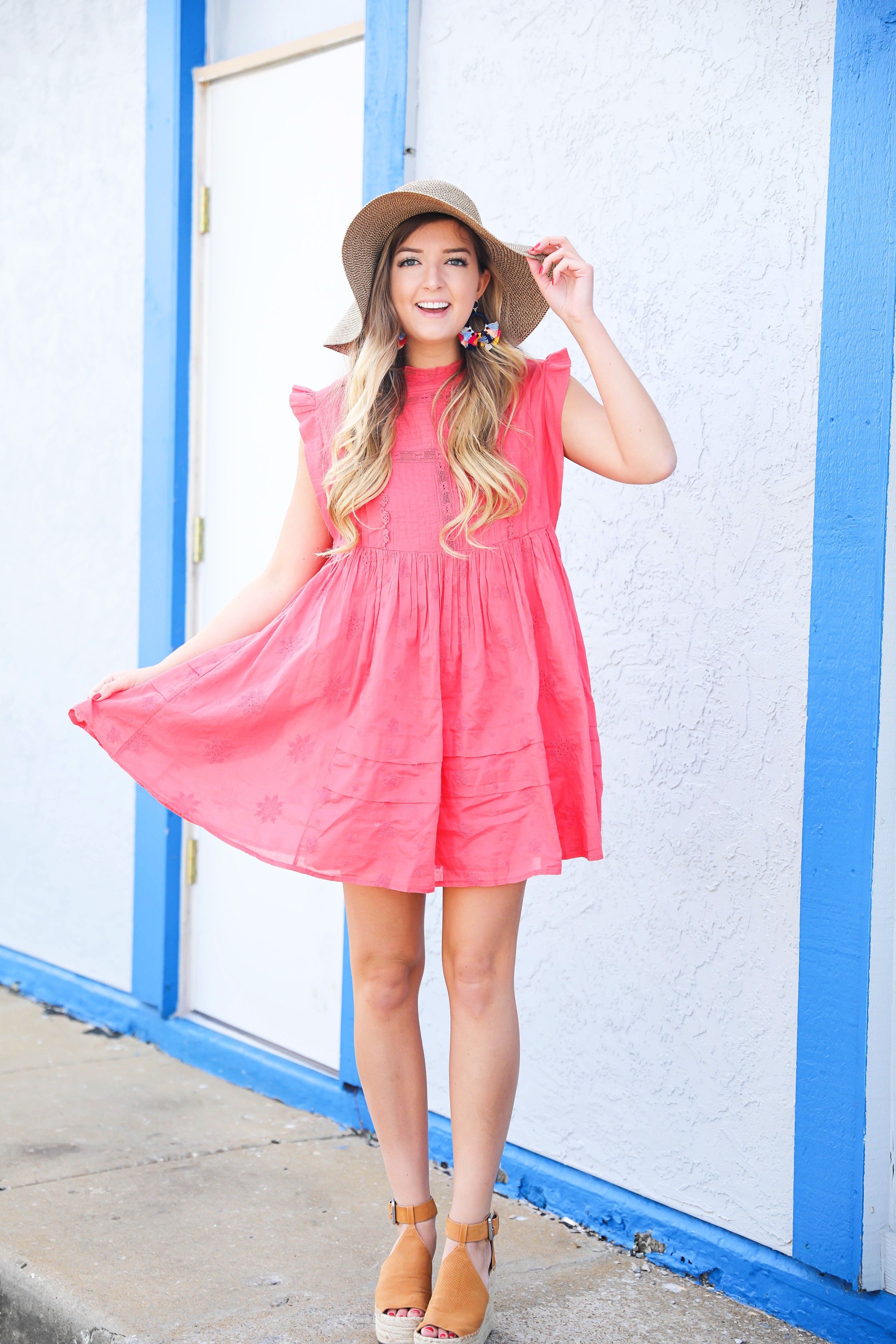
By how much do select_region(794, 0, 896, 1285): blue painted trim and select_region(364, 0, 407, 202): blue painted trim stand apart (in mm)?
1253

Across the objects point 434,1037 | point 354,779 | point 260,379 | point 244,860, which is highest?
point 260,379

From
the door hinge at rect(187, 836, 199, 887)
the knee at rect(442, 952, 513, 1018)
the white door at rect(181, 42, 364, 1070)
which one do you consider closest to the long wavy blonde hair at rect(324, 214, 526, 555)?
the knee at rect(442, 952, 513, 1018)

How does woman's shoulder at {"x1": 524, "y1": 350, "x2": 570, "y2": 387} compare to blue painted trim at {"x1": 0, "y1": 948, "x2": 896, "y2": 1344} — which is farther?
blue painted trim at {"x1": 0, "y1": 948, "x2": 896, "y2": 1344}

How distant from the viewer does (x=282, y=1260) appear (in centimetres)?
276

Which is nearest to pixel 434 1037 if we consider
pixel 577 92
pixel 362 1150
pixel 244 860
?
pixel 362 1150

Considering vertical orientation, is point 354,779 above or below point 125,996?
above

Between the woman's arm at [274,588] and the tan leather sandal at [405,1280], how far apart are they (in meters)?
1.09

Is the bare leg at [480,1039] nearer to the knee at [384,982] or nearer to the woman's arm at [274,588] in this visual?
the knee at [384,982]

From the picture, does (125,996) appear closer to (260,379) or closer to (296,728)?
(260,379)

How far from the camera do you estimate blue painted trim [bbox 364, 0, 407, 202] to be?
130 inches

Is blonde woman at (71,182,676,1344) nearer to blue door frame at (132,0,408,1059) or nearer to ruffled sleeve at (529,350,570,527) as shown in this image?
ruffled sleeve at (529,350,570,527)

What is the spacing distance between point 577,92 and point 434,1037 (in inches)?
88.0

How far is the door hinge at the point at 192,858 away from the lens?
4258mm

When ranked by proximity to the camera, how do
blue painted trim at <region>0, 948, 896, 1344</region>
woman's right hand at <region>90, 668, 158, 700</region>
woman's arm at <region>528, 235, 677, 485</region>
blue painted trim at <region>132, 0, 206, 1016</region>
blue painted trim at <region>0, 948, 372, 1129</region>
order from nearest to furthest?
woman's arm at <region>528, 235, 677, 485</region>, blue painted trim at <region>0, 948, 896, 1344</region>, woman's right hand at <region>90, 668, 158, 700</region>, blue painted trim at <region>0, 948, 372, 1129</region>, blue painted trim at <region>132, 0, 206, 1016</region>
